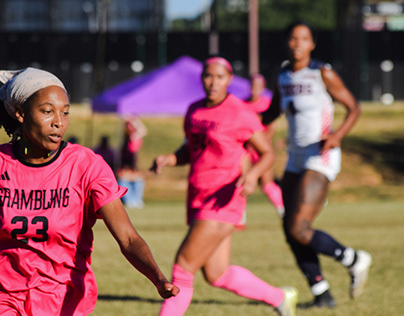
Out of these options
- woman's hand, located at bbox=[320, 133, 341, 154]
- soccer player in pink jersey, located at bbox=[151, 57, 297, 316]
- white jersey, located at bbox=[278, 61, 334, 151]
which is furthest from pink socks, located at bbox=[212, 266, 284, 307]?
white jersey, located at bbox=[278, 61, 334, 151]

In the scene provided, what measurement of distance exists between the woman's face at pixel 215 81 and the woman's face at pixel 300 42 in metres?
1.08

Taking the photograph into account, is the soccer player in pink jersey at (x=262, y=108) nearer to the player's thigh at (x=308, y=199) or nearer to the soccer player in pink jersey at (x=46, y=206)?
the player's thigh at (x=308, y=199)

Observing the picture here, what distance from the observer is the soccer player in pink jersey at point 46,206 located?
352 centimetres

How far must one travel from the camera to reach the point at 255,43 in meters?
34.8

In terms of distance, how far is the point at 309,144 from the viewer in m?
7.24

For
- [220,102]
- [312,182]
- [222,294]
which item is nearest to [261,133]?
[220,102]

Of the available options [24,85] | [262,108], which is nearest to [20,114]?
[24,85]

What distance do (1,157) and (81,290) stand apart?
654 millimetres

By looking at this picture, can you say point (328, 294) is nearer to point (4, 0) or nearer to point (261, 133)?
point (261, 133)

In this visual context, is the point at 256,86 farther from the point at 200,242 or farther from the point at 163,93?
Answer: the point at 200,242

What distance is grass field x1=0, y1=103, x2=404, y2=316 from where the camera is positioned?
24.8ft

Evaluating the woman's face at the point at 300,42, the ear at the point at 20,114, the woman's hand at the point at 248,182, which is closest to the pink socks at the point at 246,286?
the woman's hand at the point at 248,182

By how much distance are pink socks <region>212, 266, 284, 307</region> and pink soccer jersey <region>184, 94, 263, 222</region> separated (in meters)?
0.57

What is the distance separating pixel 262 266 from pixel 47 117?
6.64 meters
